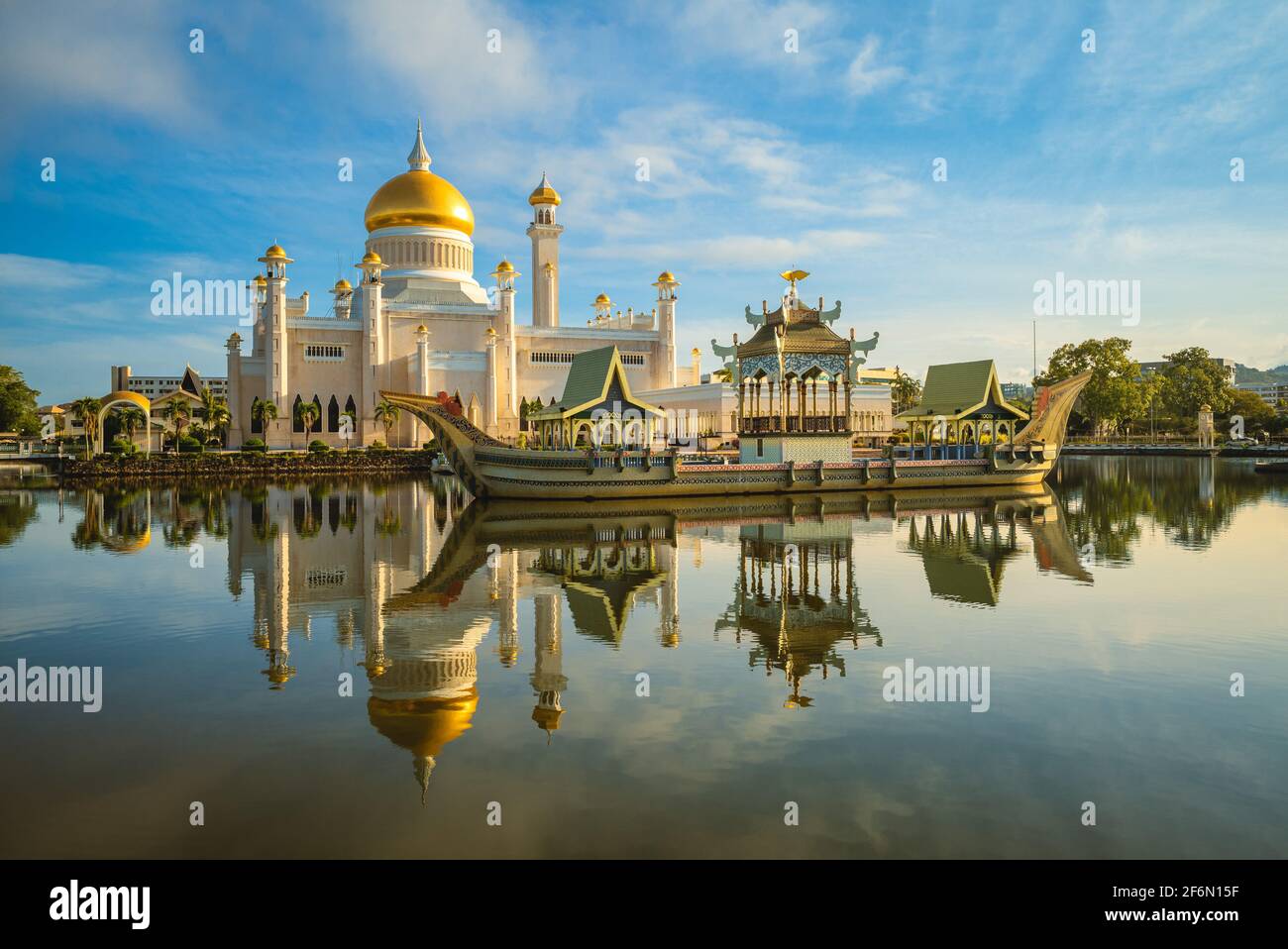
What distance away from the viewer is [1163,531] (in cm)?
1836

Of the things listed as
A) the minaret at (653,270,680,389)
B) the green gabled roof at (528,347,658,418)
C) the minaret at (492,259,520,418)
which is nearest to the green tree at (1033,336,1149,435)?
the minaret at (653,270,680,389)

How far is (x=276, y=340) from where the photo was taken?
157ft

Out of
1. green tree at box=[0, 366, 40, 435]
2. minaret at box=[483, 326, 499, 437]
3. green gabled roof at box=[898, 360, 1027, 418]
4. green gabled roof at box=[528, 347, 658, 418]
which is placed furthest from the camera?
green tree at box=[0, 366, 40, 435]

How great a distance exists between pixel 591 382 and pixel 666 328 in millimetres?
28349

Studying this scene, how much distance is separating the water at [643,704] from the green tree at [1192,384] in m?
69.4

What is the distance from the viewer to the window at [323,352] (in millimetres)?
49625

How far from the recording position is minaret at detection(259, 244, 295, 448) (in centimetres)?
4744

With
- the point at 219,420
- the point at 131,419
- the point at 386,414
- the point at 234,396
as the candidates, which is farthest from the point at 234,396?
the point at 386,414

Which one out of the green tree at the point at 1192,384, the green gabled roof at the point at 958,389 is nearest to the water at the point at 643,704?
the green gabled roof at the point at 958,389

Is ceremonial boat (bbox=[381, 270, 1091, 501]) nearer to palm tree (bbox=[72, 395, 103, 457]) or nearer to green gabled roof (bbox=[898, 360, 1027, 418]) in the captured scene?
green gabled roof (bbox=[898, 360, 1027, 418])

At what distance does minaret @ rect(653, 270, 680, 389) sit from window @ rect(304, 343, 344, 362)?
19.5m

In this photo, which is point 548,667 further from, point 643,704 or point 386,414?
point 386,414

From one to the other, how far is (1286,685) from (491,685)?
693cm
